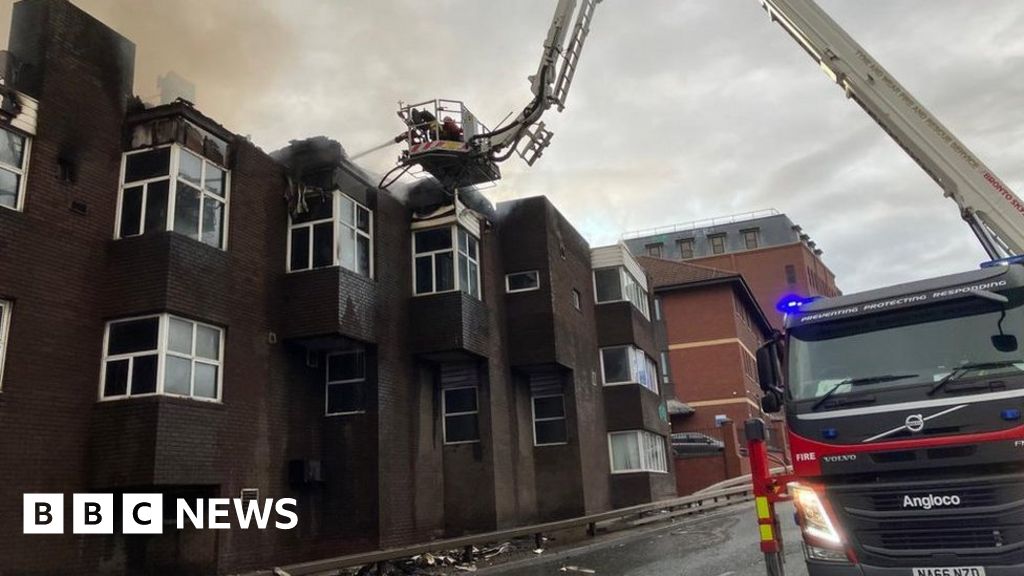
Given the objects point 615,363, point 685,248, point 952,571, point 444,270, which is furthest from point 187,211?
point 685,248

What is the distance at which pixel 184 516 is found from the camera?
41.4 ft

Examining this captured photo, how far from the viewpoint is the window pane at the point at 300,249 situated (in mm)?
15898

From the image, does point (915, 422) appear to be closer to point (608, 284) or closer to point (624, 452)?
point (624, 452)

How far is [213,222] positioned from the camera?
14039mm

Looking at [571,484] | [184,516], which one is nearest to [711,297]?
[571,484]

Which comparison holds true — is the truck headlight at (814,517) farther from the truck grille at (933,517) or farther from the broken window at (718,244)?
the broken window at (718,244)

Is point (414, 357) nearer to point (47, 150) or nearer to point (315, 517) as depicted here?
point (315, 517)

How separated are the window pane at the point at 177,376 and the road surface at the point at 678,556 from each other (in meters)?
5.96

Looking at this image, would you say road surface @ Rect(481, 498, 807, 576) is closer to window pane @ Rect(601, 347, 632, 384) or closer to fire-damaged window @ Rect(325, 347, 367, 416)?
fire-damaged window @ Rect(325, 347, 367, 416)

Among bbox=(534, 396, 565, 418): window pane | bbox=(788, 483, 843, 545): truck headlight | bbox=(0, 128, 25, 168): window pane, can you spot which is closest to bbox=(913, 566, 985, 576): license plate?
bbox=(788, 483, 843, 545): truck headlight

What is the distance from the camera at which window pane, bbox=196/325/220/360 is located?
43.2ft

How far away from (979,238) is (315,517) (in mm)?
12641

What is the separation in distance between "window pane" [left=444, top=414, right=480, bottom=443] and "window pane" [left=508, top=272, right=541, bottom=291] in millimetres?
4512

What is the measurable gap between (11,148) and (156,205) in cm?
220
